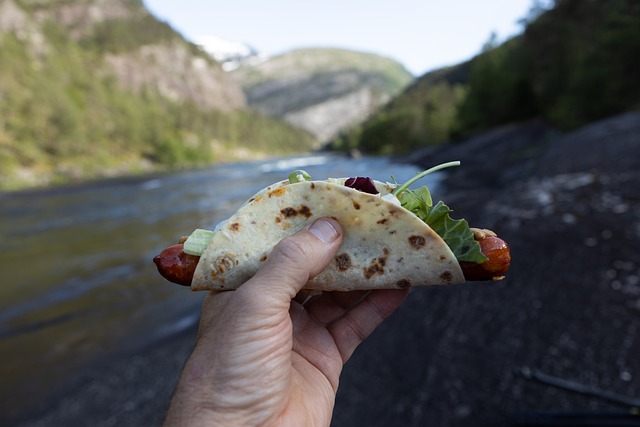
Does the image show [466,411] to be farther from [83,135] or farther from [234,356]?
[83,135]

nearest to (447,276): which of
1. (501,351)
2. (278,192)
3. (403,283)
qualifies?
(403,283)

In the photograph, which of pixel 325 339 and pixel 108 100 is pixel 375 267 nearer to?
pixel 325 339

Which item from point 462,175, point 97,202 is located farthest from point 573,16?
point 97,202

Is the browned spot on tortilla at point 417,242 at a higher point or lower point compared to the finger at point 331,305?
higher

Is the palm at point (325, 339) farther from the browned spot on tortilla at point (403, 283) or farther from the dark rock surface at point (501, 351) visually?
the dark rock surface at point (501, 351)

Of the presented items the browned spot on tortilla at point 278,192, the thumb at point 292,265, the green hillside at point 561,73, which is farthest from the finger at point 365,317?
the green hillside at point 561,73

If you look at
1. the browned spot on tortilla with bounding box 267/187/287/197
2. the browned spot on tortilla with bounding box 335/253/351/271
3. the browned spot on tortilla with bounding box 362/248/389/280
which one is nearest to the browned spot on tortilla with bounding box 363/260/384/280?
the browned spot on tortilla with bounding box 362/248/389/280

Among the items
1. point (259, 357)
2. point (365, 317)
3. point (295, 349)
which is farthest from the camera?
point (365, 317)
